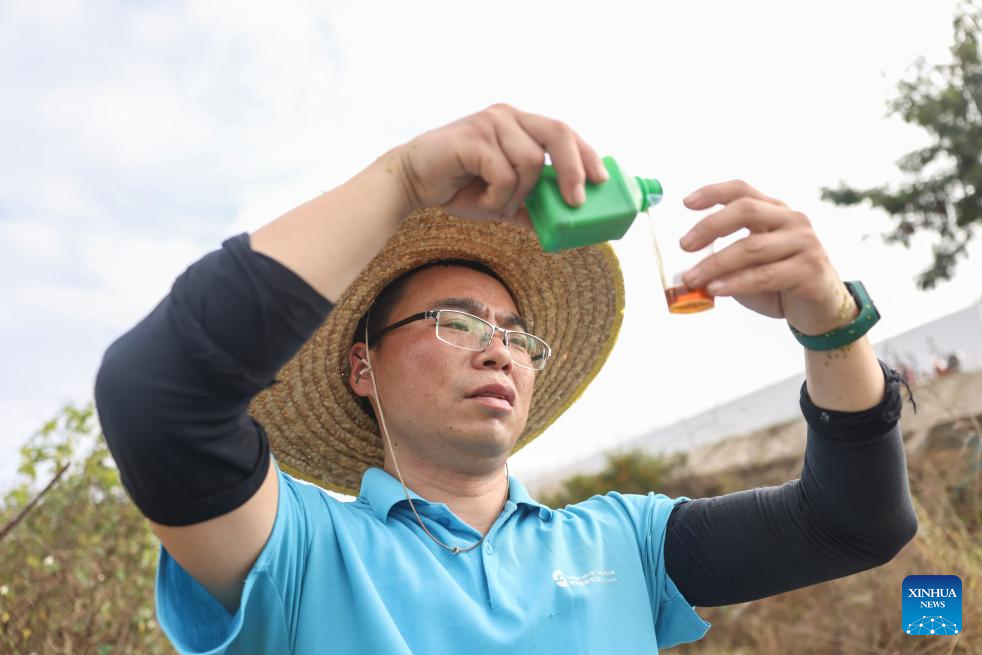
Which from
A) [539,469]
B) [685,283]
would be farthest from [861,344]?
[539,469]

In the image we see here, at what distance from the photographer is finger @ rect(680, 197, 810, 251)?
136 cm

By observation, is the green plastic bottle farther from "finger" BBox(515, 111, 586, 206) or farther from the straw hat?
the straw hat

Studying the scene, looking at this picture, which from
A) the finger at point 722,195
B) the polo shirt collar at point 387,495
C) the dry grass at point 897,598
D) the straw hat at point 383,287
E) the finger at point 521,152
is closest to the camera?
the finger at point 521,152

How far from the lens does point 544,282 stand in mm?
2570

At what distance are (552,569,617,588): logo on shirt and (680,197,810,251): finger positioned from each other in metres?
→ 0.87

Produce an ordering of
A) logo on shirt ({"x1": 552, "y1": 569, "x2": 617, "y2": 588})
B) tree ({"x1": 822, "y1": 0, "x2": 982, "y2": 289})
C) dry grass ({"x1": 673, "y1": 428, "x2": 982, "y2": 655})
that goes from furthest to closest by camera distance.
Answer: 1. tree ({"x1": 822, "y1": 0, "x2": 982, "y2": 289})
2. dry grass ({"x1": 673, "y1": 428, "x2": 982, "y2": 655})
3. logo on shirt ({"x1": 552, "y1": 569, "x2": 617, "y2": 588})

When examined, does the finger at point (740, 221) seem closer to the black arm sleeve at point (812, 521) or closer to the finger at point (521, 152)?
the finger at point (521, 152)

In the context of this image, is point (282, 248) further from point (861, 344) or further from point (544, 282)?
point (544, 282)

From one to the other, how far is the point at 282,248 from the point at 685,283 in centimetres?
68

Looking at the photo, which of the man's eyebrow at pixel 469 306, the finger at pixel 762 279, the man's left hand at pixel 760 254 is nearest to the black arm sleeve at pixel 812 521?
the man's left hand at pixel 760 254

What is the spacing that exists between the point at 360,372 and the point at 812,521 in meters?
1.35

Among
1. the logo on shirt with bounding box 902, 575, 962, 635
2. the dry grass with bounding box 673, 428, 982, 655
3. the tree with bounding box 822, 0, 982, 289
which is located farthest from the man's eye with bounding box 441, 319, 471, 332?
the tree with bounding box 822, 0, 982, 289

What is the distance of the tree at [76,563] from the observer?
10.3 ft

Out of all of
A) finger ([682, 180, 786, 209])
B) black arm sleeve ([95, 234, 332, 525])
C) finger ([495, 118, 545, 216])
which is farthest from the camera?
finger ([682, 180, 786, 209])
